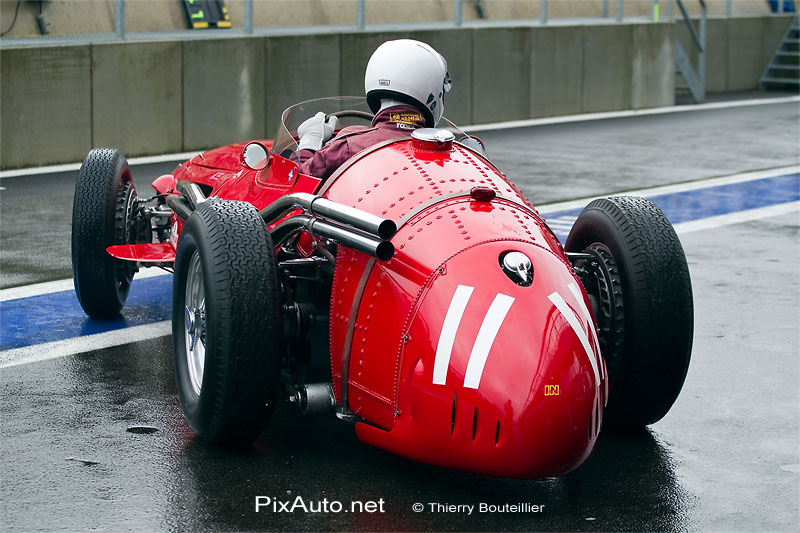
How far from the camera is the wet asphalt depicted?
15.7ft

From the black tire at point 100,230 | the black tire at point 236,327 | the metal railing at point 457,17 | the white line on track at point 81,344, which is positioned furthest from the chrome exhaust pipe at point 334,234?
the metal railing at point 457,17

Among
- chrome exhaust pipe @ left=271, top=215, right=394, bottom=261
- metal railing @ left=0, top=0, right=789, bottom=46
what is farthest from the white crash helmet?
metal railing @ left=0, top=0, right=789, bottom=46

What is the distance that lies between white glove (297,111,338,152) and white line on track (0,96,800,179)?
6973mm

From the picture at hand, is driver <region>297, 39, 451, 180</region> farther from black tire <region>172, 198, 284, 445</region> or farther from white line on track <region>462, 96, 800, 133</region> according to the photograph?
white line on track <region>462, 96, 800, 133</region>

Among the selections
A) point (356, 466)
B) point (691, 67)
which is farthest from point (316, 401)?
point (691, 67)

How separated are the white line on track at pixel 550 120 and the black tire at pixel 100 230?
5632mm

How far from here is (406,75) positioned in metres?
6.15

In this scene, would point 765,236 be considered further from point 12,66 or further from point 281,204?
point 12,66

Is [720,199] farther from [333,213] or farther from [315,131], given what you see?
[333,213]

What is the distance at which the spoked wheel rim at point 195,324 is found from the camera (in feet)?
18.5

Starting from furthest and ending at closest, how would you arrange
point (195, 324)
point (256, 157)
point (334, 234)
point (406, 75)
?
point (256, 157), point (406, 75), point (195, 324), point (334, 234)

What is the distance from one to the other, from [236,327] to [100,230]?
2637mm

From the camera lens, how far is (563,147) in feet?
54.2

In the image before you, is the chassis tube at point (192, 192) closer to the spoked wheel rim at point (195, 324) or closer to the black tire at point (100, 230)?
the black tire at point (100, 230)
